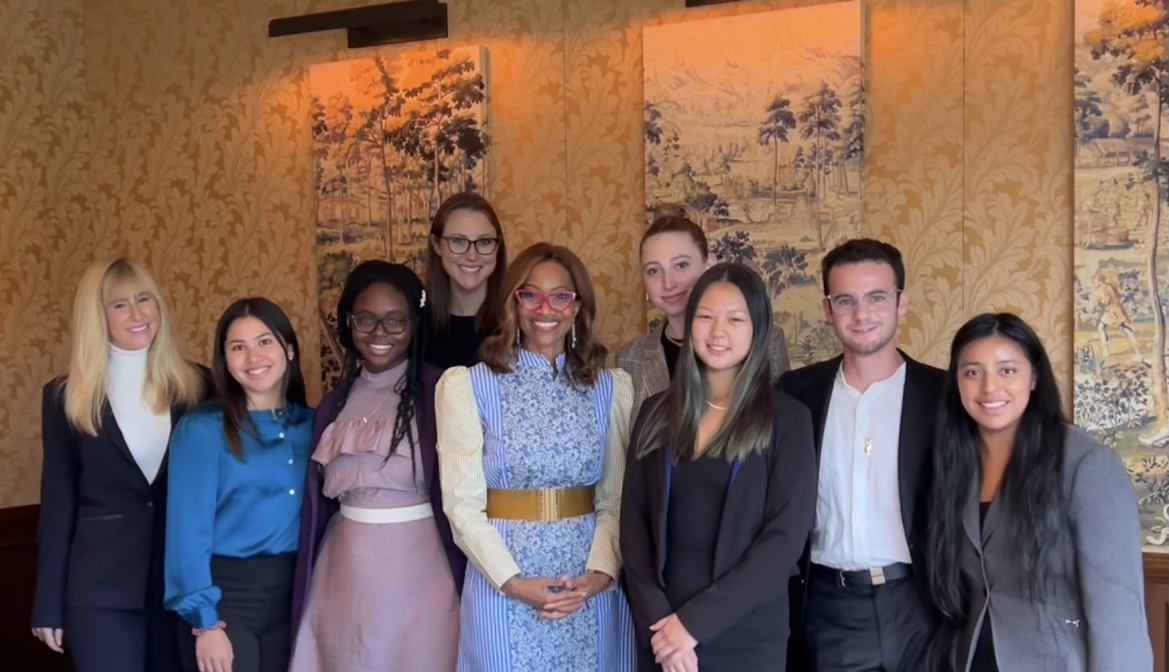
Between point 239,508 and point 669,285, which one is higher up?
point 669,285

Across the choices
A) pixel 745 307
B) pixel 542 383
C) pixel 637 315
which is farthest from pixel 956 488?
pixel 637 315

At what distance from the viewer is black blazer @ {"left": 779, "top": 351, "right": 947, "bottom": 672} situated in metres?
2.42

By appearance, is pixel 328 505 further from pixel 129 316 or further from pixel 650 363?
pixel 650 363

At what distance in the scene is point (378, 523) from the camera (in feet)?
8.75

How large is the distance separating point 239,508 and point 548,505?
81cm

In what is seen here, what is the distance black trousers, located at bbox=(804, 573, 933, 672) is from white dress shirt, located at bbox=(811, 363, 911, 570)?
0.07 m

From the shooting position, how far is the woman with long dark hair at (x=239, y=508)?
2652mm

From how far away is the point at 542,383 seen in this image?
261 centimetres

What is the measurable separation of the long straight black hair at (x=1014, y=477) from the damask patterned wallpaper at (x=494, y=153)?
101 cm

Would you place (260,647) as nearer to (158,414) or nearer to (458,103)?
(158,414)

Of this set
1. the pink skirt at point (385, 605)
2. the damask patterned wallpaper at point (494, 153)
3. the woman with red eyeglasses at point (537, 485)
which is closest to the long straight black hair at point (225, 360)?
the pink skirt at point (385, 605)

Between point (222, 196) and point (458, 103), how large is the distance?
122cm

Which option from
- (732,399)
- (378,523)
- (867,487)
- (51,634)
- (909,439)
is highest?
(732,399)

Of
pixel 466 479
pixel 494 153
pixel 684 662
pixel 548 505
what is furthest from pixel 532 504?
pixel 494 153
